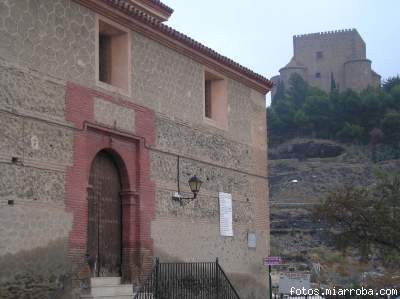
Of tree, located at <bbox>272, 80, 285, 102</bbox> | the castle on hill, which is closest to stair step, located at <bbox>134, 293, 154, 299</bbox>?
tree, located at <bbox>272, 80, 285, 102</bbox>

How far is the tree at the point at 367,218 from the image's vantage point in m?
→ 20.3

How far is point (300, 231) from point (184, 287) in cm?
3609

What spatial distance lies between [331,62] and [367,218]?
73162mm

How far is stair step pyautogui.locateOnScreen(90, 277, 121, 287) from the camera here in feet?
45.6

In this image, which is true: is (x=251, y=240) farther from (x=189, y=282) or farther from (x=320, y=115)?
(x=320, y=115)

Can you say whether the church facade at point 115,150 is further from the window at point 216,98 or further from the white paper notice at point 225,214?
the white paper notice at point 225,214

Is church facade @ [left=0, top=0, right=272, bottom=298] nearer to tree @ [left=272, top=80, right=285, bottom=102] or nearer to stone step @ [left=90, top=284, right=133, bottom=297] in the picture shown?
stone step @ [left=90, top=284, right=133, bottom=297]

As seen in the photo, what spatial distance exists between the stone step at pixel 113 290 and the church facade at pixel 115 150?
34cm

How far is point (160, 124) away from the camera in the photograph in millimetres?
16344

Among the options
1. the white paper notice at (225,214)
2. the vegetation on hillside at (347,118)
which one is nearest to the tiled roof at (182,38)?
the white paper notice at (225,214)

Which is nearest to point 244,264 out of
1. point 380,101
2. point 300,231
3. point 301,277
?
point 301,277

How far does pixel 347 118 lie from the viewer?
7556 cm

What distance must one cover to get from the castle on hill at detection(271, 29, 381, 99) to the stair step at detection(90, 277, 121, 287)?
253ft

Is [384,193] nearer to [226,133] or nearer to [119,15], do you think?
[226,133]
